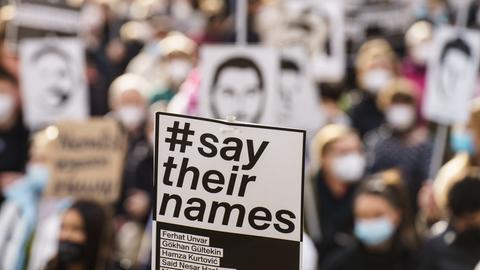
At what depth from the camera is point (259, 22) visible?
1210cm

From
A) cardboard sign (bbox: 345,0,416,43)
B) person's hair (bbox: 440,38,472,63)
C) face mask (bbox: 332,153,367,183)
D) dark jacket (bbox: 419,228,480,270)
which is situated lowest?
dark jacket (bbox: 419,228,480,270)

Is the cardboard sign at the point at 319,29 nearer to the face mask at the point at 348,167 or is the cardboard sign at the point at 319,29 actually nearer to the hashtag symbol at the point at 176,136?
the face mask at the point at 348,167

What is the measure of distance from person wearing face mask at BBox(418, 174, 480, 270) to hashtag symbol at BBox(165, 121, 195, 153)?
7.67 ft

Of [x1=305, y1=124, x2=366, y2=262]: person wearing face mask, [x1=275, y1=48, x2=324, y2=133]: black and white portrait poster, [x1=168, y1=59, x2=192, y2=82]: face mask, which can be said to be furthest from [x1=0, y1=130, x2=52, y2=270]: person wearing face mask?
[x1=168, y1=59, x2=192, y2=82]: face mask

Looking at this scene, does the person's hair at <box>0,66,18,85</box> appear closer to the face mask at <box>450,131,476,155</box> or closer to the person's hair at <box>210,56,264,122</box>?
the person's hair at <box>210,56,264,122</box>

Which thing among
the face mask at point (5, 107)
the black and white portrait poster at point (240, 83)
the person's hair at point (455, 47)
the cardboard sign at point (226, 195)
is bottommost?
the cardboard sign at point (226, 195)

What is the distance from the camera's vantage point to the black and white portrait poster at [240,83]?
19.4 feet

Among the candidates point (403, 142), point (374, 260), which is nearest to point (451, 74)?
point (403, 142)

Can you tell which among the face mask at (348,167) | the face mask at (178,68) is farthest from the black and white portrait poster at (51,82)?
the face mask at (348,167)

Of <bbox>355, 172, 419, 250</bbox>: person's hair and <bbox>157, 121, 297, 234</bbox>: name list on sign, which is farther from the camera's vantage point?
<bbox>355, 172, 419, 250</bbox>: person's hair

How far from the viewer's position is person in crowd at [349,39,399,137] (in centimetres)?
946

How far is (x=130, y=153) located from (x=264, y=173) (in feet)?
16.4

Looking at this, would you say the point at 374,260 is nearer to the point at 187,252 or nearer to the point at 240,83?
the point at 240,83

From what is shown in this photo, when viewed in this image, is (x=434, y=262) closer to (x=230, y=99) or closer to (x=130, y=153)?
(x=230, y=99)
